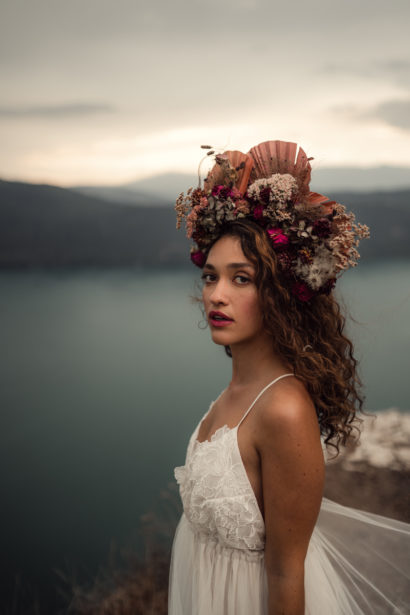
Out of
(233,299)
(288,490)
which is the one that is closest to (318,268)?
(233,299)

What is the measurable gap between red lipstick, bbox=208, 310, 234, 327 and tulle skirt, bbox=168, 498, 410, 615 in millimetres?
779

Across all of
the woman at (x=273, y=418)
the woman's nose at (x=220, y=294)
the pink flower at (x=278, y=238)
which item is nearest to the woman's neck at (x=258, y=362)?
the woman at (x=273, y=418)

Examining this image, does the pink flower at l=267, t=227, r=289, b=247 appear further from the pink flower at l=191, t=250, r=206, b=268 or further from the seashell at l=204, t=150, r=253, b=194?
the pink flower at l=191, t=250, r=206, b=268

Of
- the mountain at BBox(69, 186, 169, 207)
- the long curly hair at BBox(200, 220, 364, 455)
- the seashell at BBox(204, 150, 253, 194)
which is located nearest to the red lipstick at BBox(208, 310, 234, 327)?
the long curly hair at BBox(200, 220, 364, 455)

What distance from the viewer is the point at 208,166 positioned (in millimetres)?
1898

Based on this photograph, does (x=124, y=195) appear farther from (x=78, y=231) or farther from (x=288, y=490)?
(x=288, y=490)

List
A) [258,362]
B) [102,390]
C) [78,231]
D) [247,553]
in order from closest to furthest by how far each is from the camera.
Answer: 1. [247,553]
2. [258,362]
3. [102,390]
4. [78,231]

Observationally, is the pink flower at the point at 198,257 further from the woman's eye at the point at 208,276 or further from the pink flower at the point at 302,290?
the pink flower at the point at 302,290

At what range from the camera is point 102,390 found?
3.73 meters

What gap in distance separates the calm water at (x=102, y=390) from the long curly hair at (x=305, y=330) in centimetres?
139

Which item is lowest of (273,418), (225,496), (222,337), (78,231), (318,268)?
(225,496)

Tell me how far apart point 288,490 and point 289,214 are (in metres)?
0.91

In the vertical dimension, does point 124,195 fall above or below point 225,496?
above

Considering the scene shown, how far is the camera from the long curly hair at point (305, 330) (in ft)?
5.11
